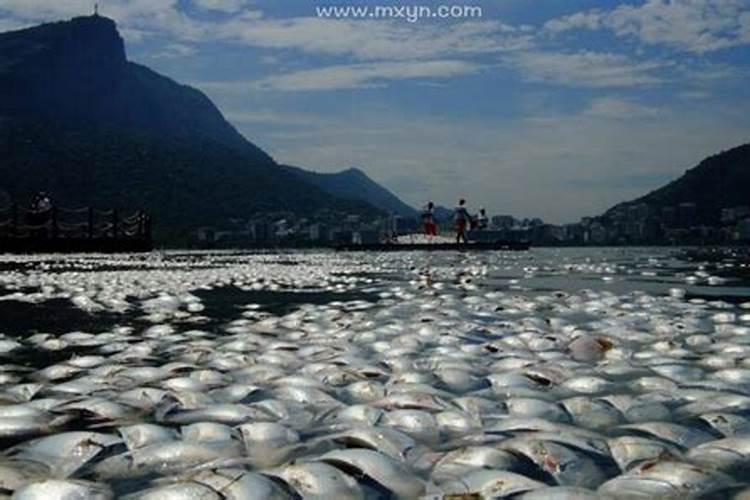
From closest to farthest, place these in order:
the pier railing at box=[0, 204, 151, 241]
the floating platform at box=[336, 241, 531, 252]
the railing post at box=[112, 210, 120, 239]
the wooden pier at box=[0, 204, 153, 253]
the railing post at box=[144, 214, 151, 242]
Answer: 1. the wooden pier at box=[0, 204, 153, 253]
2. the pier railing at box=[0, 204, 151, 241]
3. the railing post at box=[112, 210, 120, 239]
4. the railing post at box=[144, 214, 151, 242]
5. the floating platform at box=[336, 241, 531, 252]

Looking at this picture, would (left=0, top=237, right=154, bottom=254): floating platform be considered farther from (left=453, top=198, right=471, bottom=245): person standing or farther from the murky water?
the murky water

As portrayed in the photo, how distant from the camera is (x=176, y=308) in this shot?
33.8 ft

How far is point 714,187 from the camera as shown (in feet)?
355

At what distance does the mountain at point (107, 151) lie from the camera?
10000 centimetres

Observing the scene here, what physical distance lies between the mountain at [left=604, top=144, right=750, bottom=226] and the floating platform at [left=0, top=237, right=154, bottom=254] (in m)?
79.5

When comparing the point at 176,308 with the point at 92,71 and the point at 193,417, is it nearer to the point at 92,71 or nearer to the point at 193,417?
the point at 193,417

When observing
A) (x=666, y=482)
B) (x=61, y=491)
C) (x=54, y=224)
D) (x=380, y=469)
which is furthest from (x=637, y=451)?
(x=54, y=224)

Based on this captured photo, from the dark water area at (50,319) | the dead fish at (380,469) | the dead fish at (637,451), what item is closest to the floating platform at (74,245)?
the dark water area at (50,319)

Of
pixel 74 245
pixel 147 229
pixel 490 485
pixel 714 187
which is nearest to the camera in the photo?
pixel 490 485

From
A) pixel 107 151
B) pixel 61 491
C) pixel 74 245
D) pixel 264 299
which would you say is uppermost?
pixel 107 151

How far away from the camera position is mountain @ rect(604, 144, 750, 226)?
338ft

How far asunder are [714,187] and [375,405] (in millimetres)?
113668

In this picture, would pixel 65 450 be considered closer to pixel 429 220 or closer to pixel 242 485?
pixel 242 485

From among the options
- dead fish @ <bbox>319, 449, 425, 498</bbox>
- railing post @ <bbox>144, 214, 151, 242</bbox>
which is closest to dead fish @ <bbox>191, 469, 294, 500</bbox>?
dead fish @ <bbox>319, 449, 425, 498</bbox>
